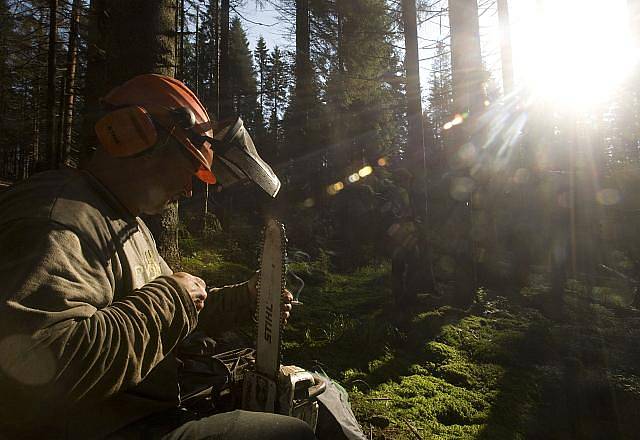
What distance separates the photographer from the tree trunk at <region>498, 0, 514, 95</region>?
13.9 metres

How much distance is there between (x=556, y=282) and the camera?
8.77m

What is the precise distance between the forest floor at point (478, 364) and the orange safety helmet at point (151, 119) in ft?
9.68

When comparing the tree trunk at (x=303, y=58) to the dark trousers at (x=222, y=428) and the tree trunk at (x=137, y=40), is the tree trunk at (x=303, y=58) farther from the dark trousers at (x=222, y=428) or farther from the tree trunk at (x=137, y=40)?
the dark trousers at (x=222, y=428)

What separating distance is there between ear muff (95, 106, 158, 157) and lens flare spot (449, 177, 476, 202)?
7576mm

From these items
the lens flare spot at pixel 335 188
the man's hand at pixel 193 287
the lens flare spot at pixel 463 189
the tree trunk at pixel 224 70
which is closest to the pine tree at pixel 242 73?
the tree trunk at pixel 224 70

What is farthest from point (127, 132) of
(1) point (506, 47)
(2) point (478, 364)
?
(1) point (506, 47)

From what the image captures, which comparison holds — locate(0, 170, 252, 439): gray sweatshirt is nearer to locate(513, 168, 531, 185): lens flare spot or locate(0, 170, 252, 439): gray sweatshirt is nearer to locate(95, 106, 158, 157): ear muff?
locate(95, 106, 158, 157): ear muff

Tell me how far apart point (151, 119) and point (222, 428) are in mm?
1280

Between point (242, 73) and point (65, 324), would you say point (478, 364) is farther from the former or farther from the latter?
point (242, 73)

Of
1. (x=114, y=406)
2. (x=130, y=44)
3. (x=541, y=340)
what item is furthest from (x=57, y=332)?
(x=541, y=340)

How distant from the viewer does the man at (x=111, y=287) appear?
3.51 feet

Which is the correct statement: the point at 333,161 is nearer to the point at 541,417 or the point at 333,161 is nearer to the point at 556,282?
the point at 556,282

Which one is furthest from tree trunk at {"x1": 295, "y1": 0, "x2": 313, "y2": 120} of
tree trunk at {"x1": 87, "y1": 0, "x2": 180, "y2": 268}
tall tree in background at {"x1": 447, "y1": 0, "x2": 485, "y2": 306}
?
tree trunk at {"x1": 87, "y1": 0, "x2": 180, "y2": 268}

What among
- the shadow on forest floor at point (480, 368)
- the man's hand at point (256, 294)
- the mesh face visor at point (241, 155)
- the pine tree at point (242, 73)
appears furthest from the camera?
the pine tree at point (242, 73)
